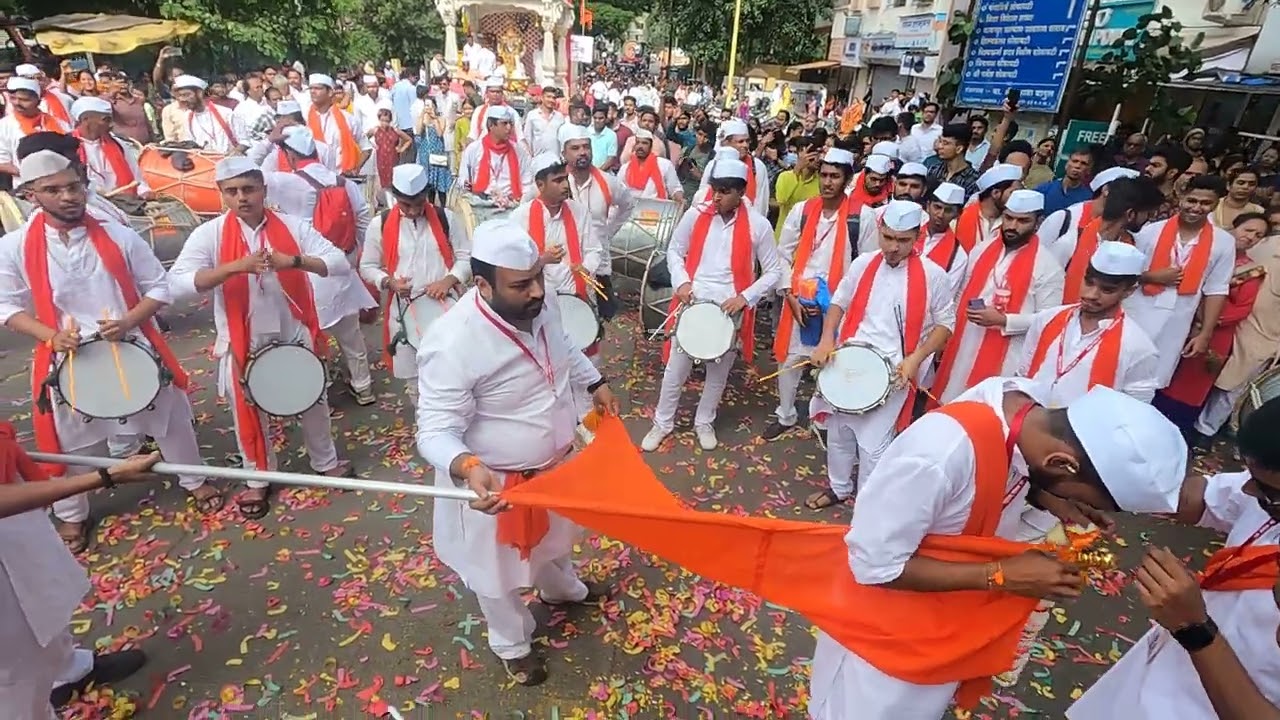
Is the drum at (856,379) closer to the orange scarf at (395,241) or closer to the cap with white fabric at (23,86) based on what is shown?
the orange scarf at (395,241)

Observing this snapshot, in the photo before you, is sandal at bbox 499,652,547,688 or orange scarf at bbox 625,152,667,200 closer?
sandal at bbox 499,652,547,688

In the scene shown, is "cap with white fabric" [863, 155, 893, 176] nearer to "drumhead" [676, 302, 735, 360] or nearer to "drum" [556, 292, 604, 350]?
"drumhead" [676, 302, 735, 360]

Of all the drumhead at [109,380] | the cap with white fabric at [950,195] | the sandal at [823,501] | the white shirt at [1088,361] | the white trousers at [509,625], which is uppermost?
the cap with white fabric at [950,195]

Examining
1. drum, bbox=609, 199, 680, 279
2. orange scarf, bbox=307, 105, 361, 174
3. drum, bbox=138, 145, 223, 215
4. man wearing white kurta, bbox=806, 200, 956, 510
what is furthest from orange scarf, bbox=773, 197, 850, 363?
drum, bbox=138, 145, 223, 215

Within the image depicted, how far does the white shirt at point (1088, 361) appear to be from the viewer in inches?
141

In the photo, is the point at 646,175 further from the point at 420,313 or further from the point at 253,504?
the point at 253,504

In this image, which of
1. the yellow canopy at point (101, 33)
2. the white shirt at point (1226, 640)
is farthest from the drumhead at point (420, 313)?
the yellow canopy at point (101, 33)

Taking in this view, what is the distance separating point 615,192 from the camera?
6.72 metres

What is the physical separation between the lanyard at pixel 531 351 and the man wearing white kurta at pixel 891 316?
2.22 m

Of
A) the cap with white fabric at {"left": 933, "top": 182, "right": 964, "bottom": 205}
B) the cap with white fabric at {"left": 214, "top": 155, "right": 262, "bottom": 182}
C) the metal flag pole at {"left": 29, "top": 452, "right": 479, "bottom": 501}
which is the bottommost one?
the metal flag pole at {"left": 29, "top": 452, "right": 479, "bottom": 501}

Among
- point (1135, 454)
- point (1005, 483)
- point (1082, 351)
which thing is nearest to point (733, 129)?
point (1082, 351)

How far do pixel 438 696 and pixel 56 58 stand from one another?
20.5 m

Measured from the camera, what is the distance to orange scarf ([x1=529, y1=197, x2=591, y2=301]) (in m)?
5.86

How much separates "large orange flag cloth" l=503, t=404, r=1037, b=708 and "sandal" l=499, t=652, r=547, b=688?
1.17 m
